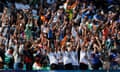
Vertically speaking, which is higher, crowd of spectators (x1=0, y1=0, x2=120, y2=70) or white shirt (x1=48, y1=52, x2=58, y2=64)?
crowd of spectators (x1=0, y1=0, x2=120, y2=70)

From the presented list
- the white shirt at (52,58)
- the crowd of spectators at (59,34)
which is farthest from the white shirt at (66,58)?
the white shirt at (52,58)

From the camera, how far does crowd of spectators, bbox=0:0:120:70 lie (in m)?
13.9

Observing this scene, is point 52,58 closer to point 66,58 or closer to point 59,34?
point 66,58

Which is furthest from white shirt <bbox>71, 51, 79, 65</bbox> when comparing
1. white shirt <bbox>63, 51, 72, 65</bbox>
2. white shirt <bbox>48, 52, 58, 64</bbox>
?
white shirt <bbox>48, 52, 58, 64</bbox>

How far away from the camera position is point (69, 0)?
53.6 ft

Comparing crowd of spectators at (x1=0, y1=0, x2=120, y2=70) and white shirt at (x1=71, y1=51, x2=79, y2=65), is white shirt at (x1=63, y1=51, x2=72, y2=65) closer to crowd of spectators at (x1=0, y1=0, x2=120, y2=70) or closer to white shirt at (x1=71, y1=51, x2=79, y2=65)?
crowd of spectators at (x1=0, y1=0, x2=120, y2=70)

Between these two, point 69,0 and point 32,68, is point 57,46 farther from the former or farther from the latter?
point 69,0

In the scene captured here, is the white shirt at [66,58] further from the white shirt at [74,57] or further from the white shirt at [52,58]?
the white shirt at [52,58]

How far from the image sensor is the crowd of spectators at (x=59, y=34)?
13945 mm

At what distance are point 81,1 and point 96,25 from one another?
160 cm

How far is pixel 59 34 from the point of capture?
1493 centimetres

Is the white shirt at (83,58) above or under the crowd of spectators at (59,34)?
under

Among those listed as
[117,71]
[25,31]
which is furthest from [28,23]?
[117,71]

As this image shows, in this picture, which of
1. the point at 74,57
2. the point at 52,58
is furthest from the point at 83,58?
the point at 52,58
